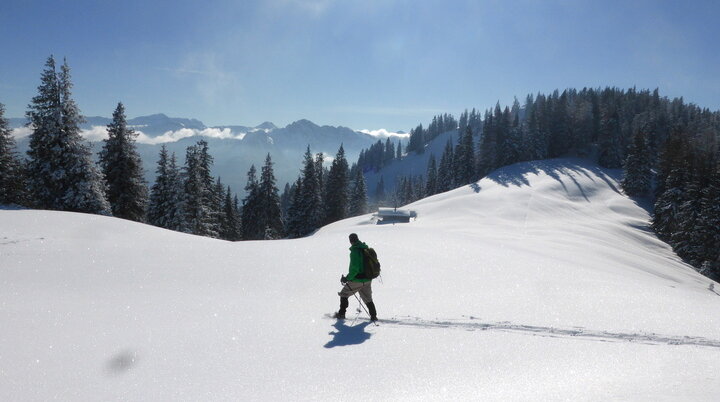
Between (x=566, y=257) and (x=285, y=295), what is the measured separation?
48.8 ft

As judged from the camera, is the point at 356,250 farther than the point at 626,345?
Yes

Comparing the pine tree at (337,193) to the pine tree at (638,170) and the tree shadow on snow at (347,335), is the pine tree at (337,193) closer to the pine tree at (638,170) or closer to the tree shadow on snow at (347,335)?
the tree shadow on snow at (347,335)

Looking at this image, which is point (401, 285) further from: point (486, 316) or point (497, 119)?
point (497, 119)

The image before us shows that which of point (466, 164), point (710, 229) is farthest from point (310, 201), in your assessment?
point (710, 229)

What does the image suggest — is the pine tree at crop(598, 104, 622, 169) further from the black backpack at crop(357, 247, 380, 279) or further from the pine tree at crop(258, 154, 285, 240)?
the black backpack at crop(357, 247, 380, 279)

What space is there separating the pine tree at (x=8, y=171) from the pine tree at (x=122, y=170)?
20.0 feet

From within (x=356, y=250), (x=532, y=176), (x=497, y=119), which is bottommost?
(x=356, y=250)

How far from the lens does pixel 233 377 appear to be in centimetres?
527

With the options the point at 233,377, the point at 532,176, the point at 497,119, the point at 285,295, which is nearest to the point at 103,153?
the point at 285,295

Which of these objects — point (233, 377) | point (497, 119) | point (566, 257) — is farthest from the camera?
point (497, 119)

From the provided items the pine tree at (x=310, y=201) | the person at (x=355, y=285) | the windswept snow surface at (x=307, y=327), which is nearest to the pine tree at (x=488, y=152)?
the pine tree at (x=310, y=201)

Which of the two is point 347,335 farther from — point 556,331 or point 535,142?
point 535,142

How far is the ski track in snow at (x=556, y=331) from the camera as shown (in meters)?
6.78

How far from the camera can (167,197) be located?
3678 centimetres
